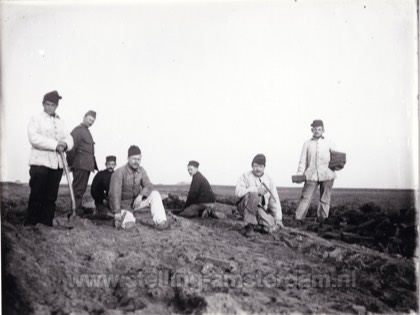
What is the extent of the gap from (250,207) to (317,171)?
0.80 meters

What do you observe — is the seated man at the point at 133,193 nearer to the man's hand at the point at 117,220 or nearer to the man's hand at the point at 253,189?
the man's hand at the point at 117,220

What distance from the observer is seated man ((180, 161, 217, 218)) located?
434 cm

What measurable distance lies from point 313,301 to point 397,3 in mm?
3015

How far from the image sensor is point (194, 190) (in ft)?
14.4

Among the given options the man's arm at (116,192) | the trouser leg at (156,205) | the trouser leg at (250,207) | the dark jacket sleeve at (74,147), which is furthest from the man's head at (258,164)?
the dark jacket sleeve at (74,147)

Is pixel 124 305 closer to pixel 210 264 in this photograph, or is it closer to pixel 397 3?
pixel 210 264

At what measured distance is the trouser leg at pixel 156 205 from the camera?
423 centimetres

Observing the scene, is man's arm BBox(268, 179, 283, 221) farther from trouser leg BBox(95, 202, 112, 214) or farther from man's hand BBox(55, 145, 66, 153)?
man's hand BBox(55, 145, 66, 153)

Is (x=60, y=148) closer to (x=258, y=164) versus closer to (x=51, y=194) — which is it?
(x=51, y=194)

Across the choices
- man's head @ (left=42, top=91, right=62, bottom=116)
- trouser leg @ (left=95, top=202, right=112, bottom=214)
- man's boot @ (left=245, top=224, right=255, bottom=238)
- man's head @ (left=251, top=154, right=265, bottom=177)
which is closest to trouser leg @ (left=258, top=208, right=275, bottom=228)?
man's boot @ (left=245, top=224, right=255, bottom=238)

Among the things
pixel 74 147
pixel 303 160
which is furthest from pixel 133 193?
pixel 303 160

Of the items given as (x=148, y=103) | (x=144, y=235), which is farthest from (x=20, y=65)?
(x=144, y=235)

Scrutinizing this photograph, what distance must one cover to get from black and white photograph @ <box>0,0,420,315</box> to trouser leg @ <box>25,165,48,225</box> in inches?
0.7

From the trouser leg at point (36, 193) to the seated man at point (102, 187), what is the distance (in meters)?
0.49
